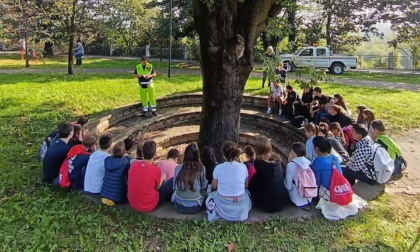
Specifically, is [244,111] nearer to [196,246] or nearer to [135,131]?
[135,131]

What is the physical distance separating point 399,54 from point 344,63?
37.2ft

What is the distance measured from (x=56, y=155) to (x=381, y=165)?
4.42 m

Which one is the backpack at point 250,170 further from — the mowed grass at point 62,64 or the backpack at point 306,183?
the mowed grass at point 62,64

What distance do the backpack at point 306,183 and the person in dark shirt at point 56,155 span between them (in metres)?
3.05

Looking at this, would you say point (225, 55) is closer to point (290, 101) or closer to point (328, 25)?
point (290, 101)

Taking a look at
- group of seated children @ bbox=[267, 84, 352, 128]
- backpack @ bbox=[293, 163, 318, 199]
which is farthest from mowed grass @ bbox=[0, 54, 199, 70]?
backpack @ bbox=[293, 163, 318, 199]

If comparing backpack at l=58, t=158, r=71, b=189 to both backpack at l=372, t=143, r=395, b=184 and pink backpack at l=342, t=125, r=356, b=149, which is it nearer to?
backpack at l=372, t=143, r=395, b=184

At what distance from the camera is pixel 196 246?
11.1 ft

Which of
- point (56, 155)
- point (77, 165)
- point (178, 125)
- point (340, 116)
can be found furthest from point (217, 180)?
point (178, 125)

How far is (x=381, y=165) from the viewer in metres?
4.62

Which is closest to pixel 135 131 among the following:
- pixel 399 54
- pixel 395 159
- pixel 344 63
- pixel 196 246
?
pixel 196 246

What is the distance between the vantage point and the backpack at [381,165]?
15.2 feet

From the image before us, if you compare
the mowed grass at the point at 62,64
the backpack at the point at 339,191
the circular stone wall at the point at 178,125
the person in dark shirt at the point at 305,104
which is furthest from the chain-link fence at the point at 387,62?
the backpack at the point at 339,191

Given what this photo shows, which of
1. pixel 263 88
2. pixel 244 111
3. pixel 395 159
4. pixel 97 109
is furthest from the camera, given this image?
pixel 263 88
